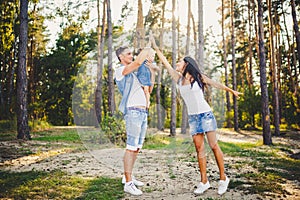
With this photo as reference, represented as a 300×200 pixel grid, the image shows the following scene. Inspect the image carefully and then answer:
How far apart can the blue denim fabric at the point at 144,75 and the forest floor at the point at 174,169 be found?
39.5 inches

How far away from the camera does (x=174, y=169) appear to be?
615 centimetres

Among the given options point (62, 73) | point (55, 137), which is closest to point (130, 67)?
point (55, 137)

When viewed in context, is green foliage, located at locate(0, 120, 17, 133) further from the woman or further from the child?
the child

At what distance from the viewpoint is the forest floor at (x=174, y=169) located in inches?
174

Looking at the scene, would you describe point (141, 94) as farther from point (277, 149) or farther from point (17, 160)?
point (277, 149)

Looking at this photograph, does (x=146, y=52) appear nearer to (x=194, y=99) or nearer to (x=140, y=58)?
(x=140, y=58)

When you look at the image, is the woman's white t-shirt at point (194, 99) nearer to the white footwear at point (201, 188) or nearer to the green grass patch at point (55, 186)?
the white footwear at point (201, 188)

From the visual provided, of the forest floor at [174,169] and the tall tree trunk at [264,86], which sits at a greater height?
the tall tree trunk at [264,86]

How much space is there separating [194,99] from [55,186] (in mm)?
2483

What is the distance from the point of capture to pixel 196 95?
12.9 feet

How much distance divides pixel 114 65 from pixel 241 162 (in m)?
4.64

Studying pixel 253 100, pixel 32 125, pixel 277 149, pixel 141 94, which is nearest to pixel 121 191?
pixel 141 94

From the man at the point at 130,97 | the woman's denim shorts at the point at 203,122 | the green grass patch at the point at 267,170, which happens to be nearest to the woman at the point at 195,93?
the woman's denim shorts at the point at 203,122

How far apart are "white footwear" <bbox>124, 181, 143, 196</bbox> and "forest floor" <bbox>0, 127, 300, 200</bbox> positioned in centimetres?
7
